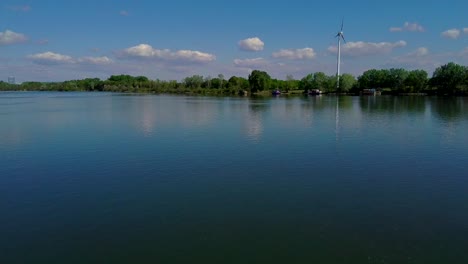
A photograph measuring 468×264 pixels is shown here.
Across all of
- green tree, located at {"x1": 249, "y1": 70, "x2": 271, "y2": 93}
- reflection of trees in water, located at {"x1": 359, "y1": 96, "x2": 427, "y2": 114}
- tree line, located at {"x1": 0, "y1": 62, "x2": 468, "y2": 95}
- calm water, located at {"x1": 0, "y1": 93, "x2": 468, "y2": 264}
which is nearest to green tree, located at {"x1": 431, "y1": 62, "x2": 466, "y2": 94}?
tree line, located at {"x1": 0, "y1": 62, "x2": 468, "y2": 95}

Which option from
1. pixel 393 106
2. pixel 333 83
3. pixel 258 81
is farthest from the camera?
pixel 258 81

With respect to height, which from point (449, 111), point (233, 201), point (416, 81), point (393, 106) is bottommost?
point (233, 201)

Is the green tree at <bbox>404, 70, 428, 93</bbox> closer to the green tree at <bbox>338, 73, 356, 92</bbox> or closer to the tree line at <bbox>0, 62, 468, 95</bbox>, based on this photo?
the tree line at <bbox>0, 62, 468, 95</bbox>

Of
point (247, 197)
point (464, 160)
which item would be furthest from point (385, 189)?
point (464, 160)

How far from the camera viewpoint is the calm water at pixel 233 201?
8.59m

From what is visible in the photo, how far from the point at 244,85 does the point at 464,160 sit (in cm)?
14064

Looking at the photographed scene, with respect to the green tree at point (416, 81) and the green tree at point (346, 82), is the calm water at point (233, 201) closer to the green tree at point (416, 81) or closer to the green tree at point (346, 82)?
the green tree at point (416, 81)

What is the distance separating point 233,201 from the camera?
39.4ft

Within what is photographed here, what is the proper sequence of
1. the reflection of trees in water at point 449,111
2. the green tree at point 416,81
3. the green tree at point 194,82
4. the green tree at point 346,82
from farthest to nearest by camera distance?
1. the green tree at point 194,82
2. the green tree at point 346,82
3. the green tree at point 416,81
4. the reflection of trees in water at point 449,111

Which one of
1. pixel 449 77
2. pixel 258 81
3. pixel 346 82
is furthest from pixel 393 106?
pixel 258 81

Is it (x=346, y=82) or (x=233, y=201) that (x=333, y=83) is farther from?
(x=233, y=201)

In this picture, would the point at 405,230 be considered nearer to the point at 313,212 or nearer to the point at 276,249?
the point at 313,212

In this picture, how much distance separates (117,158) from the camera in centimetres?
1872

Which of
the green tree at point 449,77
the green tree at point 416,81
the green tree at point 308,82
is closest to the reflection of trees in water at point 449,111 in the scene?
the green tree at point 449,77
